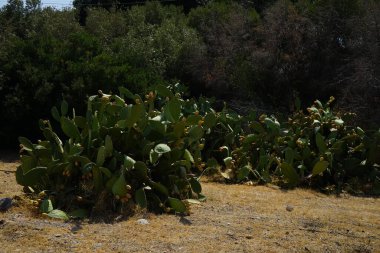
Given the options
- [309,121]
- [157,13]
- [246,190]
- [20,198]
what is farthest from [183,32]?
[20,198]

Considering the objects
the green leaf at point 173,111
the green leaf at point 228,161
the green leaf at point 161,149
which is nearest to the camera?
the green leaf at point 161,149

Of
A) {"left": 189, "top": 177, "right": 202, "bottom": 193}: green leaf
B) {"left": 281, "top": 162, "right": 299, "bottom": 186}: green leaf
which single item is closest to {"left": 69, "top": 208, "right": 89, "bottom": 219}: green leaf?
{"left": 189, "top": 177, "right": 202, "bottom": 193}: green leaf

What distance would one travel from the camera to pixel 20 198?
6.19 metres

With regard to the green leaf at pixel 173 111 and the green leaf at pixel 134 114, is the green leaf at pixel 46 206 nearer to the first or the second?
the green leaf at pixel 134 114

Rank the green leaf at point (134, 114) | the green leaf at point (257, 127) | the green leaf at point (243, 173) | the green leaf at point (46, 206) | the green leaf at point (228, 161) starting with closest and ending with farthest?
the green leaf at point (46, 206), the green leaf at point (134, 114), the green leaf at point (243, 173), the green leaf at point (228, 161), the green leaf at point (257, 127)

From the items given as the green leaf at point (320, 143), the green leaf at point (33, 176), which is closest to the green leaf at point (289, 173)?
the green leaf at point (320, 143)

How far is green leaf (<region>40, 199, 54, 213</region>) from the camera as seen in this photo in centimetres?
575

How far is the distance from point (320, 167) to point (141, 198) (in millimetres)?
3199

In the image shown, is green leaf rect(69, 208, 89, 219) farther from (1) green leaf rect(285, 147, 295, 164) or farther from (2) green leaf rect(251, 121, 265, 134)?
(2) green leaf rect(251, 121, 265, 134)

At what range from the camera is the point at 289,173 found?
8.20m

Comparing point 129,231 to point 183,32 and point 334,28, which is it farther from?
point 183,32

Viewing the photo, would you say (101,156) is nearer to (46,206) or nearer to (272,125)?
(46,206)

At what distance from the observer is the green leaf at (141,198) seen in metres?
5.97

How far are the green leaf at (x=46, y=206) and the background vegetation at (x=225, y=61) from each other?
509 centimetres
